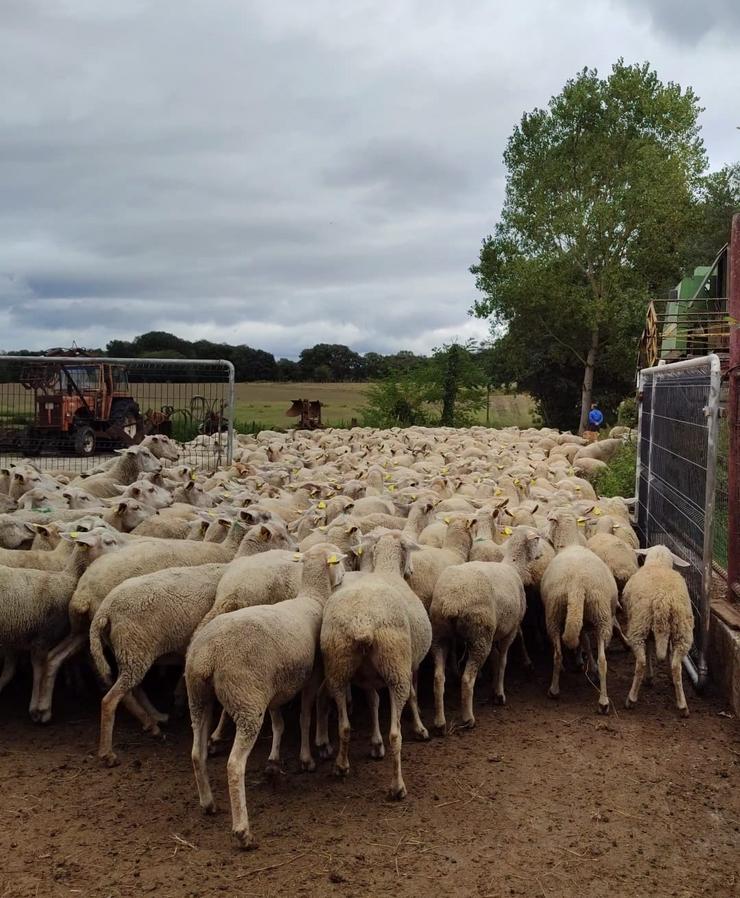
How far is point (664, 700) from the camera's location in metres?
6.39

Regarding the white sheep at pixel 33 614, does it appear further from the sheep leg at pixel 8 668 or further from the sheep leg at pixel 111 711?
the sheep leg at pixel 111 711

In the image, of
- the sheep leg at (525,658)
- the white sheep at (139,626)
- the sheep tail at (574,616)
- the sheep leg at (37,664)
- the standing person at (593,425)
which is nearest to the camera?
the white sheep at (139,626)

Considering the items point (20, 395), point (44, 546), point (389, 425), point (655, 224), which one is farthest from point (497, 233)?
point (44, 546)

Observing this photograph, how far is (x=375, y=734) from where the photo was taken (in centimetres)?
548

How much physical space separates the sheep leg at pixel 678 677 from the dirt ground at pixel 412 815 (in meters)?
0.12

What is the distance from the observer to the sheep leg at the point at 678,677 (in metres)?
6.05

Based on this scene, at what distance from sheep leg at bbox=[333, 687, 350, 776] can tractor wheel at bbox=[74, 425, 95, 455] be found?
595 inches

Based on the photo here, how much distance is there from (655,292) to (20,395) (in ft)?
94.8

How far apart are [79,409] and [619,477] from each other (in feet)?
43.2

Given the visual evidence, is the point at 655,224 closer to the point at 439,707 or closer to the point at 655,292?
the point at 655,292

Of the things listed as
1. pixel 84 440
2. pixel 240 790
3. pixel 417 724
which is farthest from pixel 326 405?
pixel 240 790

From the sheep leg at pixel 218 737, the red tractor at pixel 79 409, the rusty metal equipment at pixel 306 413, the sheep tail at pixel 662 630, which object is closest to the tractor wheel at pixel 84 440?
the red tractor at pixel 79 409

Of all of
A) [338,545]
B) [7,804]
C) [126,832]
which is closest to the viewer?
[126,832]

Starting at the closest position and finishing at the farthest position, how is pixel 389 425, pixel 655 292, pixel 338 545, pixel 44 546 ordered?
pixel 338 545, pixel 44 546, pixel 389 425, pixel 655 292
